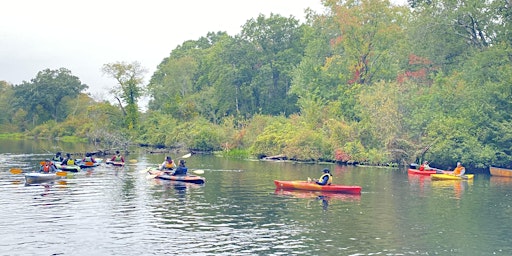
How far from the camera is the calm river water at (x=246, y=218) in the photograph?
21.7m

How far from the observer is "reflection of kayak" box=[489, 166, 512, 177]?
48938mm

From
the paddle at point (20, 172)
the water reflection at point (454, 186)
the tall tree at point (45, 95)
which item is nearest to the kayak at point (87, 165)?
the paddle at point (20, 172)

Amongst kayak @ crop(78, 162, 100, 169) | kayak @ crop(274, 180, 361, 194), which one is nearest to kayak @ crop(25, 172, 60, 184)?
kayak @ crop(78, 162, 100, 169)

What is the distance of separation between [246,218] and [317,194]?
9580 mm

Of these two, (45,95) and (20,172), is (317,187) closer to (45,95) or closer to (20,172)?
(20,172)

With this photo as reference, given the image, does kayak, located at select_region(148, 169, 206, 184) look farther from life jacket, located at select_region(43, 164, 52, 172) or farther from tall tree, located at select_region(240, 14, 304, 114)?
tall tree, located at select_region(240, 14, 304, 114)

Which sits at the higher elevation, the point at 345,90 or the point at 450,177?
the point at 345,90

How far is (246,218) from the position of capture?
2712 centimetres

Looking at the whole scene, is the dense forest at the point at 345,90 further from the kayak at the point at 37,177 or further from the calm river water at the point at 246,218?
the kayak at the point at 37,177

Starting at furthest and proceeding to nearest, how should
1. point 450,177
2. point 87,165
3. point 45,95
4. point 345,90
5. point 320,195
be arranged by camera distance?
1. point 45,95
2. point 345,90
3. point 87,165
4. point 450,177
5. point 320,195

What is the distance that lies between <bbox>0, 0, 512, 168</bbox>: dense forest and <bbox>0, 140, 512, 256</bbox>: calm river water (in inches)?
499

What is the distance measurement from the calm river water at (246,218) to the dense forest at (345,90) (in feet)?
41.6

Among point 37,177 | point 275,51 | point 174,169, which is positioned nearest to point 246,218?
point 174,169

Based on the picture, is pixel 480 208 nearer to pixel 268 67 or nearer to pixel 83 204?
pixel 83 204
